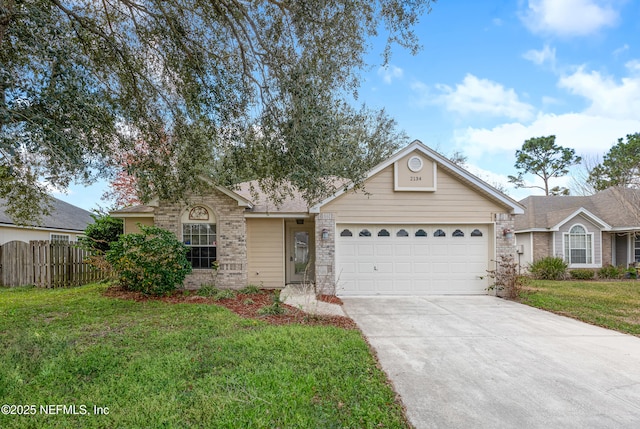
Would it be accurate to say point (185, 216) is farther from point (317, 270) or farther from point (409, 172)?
point (409, 172)

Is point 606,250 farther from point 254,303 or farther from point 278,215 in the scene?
point 254,303

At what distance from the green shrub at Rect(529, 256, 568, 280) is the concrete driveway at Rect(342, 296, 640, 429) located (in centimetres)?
881

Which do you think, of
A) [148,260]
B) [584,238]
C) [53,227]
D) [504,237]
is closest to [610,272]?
[584,238]

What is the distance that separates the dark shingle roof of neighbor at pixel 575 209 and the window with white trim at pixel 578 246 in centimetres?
103

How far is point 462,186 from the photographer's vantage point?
10.6 metres

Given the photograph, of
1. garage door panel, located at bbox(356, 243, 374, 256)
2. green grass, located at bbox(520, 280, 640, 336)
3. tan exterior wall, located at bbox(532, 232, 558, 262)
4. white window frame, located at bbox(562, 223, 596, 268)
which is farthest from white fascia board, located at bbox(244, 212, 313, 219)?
white window frame, located at bbox(562, 223, 596, 268)

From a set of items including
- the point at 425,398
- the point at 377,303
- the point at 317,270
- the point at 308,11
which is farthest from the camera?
the point at 317,270

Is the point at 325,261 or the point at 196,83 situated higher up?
the point at 196,83

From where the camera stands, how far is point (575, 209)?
52.4ft

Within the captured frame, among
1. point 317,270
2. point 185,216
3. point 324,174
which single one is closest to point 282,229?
point 317,270

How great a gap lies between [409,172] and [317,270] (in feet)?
13.8

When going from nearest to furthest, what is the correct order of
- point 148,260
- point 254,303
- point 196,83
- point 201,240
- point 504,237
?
point 196,83 < point 254,303 < point 148,260 < point 504,237 < point 201,240

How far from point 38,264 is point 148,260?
6.11 m

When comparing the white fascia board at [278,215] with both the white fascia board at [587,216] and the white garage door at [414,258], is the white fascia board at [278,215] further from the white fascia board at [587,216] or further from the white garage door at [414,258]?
the white fascia board at [587,216]
